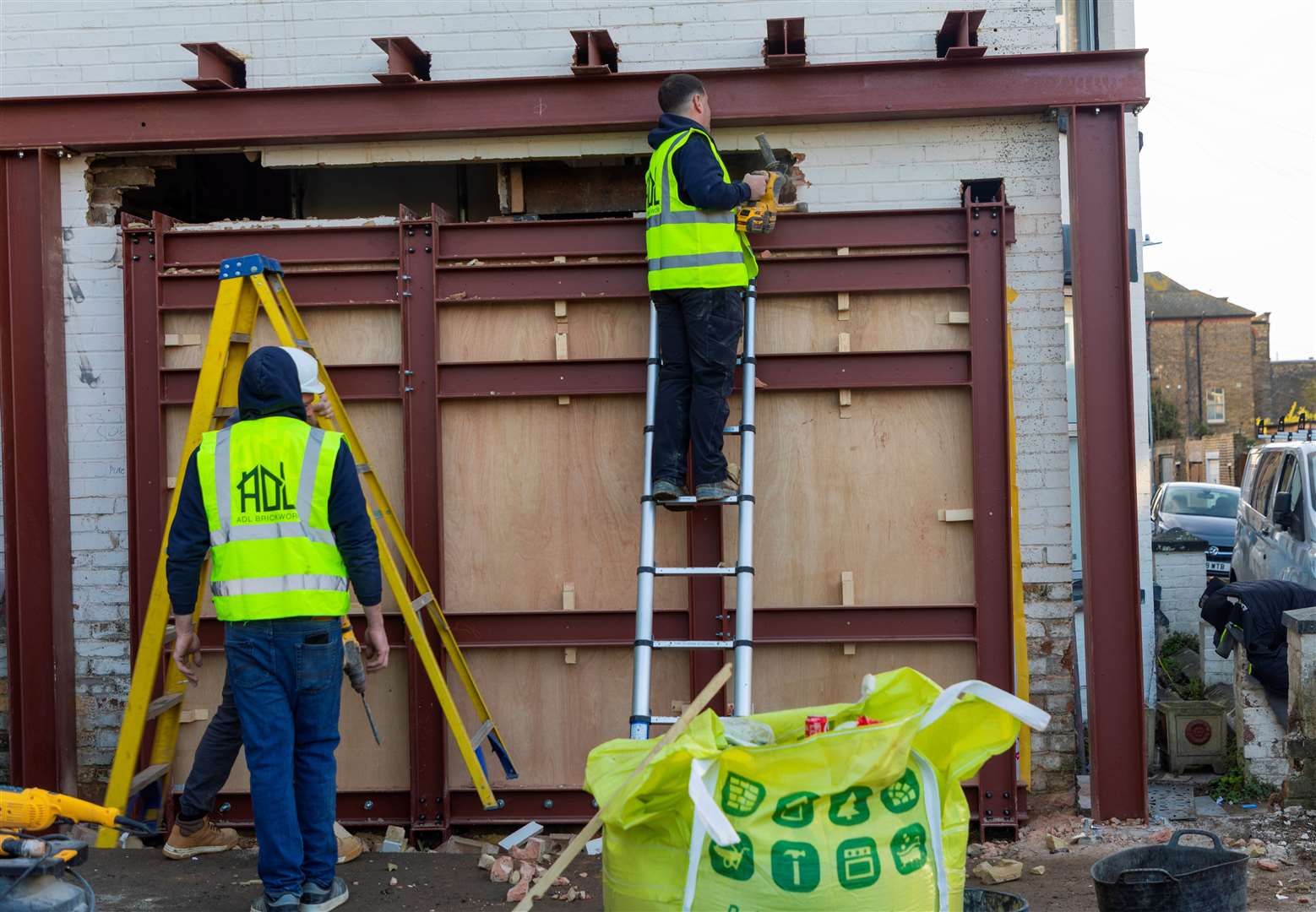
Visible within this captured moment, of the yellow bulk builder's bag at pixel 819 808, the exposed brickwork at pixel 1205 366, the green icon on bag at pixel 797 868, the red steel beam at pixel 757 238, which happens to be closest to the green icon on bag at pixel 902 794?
the yellow bulk builder's bag at pixel 819 808

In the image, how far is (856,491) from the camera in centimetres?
576

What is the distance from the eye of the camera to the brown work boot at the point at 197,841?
5.41 meters

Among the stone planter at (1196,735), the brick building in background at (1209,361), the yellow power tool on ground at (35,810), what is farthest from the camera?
the brick building in background at (1209,361)

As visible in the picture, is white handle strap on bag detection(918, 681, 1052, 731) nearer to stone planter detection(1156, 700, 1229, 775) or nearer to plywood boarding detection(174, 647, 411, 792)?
plywood boarding detection(174, 647, 411, 792)

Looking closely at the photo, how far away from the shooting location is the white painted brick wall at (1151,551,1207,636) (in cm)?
1020

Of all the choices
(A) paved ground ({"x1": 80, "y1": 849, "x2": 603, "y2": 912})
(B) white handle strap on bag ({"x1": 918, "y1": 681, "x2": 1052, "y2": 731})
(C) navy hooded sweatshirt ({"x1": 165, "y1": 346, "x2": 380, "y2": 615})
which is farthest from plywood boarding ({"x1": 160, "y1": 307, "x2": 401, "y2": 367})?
(B) white handle strap on bag ({"x1": 918, "y1": 681, "x2": 1052, "y2": 731})

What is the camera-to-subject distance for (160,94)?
19.8 ft

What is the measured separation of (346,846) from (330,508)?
1.83m

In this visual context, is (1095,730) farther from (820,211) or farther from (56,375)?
(56,375)

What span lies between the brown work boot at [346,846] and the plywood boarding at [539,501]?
1.09 m

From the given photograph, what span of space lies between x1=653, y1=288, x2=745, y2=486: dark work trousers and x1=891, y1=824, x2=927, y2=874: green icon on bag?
222 cm

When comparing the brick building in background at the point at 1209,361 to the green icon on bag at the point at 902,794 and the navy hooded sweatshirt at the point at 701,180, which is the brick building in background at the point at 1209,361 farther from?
the green icon on bag at the point at 902,794

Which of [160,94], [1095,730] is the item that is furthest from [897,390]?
[160,94]

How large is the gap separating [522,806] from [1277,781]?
3939mm
